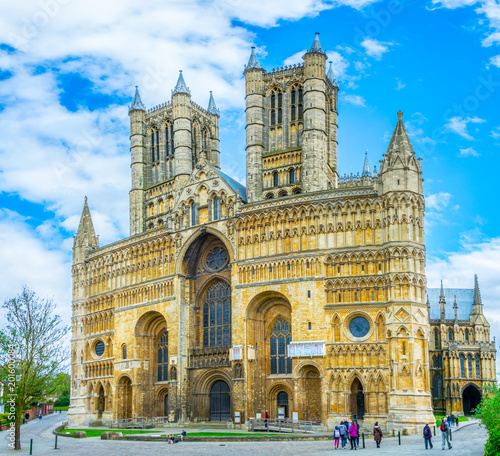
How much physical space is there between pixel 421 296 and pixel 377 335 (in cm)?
479

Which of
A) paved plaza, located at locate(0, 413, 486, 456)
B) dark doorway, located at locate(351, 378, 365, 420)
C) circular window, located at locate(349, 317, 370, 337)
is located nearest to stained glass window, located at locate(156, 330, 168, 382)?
paved plaza, located at locate(0, 413, 486, 456)

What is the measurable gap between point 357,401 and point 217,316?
1725 centimetres

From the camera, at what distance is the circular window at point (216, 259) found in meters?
62.9

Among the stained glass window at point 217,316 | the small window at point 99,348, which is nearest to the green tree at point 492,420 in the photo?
the stained glass window at point 217,316

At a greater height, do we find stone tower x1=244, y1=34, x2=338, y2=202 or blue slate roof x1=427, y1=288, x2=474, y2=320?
stone tower x1=244, y1=34, x2=338, y2=202

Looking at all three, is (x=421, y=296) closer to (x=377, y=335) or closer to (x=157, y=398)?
(x=377, y=335)

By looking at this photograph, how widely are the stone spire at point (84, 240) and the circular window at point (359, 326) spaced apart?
37.7 m

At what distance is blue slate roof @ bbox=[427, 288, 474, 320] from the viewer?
97688mm

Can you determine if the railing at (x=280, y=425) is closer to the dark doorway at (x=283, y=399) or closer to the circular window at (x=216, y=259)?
the dark doorway at (x=283, y=399)

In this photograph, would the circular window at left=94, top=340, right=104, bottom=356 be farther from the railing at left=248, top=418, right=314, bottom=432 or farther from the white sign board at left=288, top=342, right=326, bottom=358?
the white sign board at left=288, top=342, right=326, bottom=358

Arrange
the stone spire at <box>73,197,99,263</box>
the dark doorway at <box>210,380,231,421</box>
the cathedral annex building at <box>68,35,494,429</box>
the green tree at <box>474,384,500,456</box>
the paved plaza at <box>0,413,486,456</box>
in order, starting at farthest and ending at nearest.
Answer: the stone spire at <box>73,197,99,263</box> < the dark doorway at <box>210,380,231,421</box> < the cathedral annex building at <box>68,35,494,429</box> < the paved plaza at <box>0,413,486,456</box> < the green tree at <box>474,384,500,456</box>

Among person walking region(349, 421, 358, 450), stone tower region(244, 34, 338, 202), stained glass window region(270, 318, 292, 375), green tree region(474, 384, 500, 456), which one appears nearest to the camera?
green tree region(474, 384, 500, 456)

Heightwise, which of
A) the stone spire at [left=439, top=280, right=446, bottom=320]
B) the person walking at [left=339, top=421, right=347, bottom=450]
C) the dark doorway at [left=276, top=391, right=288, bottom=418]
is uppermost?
the stone spire at [left=439, top=280, right=446, bottom=320]

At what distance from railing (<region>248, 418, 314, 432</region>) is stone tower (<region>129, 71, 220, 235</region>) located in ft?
107
